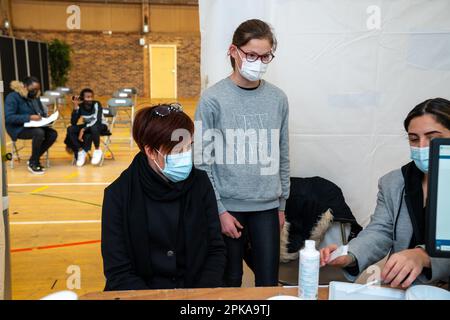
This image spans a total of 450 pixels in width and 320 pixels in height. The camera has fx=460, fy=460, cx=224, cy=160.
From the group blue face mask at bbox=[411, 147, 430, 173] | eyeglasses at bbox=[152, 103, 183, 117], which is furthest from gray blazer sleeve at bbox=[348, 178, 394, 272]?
eyeglasses at bbox=[152, 103, 183, 117]

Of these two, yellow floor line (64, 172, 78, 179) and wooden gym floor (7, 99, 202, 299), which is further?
yellow floor line (64, 172, 78, 179)

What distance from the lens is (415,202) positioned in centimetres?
143

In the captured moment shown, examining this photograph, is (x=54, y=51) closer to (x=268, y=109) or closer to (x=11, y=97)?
(x=11, y=97)

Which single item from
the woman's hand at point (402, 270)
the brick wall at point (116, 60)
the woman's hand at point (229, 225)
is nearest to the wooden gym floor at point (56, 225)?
the woman's hand at point (229, 225)

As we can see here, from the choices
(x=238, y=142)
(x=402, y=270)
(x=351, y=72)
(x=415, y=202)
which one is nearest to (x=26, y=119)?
(x=351, y=72)

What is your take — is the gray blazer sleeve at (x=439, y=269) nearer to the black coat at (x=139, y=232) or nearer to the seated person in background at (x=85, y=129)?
the black coat at (x=139, y=232)

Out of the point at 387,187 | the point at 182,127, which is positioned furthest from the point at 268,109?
the point at 387,187

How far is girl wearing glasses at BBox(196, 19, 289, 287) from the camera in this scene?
6.42 ft

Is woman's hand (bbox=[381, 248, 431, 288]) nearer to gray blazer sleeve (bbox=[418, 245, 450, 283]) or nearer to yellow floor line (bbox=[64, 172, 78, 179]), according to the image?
gray blazer sleeve (bbox=[418, 245, 450, 283])

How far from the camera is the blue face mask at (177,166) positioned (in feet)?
5.29

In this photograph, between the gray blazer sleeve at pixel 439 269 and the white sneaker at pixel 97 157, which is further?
the white sneaker at pixel 97 157

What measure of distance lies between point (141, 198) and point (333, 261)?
2.20 feet

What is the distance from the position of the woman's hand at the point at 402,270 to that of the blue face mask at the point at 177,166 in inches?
29.1
